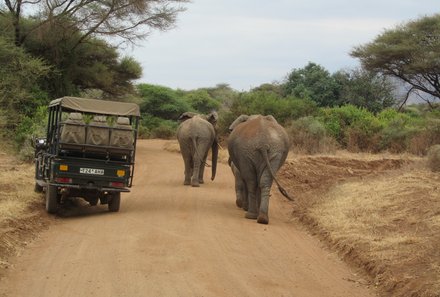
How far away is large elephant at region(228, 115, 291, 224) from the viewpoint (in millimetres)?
13219

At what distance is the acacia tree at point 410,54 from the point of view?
36.5 m

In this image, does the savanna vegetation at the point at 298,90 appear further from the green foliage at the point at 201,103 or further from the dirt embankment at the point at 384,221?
the green foliage at the point at 201,103

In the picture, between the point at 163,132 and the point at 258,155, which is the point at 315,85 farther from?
the point at 258,155

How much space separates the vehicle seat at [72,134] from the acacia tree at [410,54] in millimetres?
26887

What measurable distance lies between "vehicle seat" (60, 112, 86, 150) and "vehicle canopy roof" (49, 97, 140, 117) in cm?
94

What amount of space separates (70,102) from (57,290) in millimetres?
7323

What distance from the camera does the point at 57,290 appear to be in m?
7.40

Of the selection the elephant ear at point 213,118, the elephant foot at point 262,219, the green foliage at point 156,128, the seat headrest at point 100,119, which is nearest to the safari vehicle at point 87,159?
the seat headrest at point 100,119

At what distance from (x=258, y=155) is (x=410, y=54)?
1037 inches

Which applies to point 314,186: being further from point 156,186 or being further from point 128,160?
point 128,160

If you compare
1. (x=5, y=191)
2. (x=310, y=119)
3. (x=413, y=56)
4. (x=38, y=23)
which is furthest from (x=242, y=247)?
(x=413, y=56)

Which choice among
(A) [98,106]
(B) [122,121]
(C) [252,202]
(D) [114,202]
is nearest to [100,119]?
(A) [98,106]

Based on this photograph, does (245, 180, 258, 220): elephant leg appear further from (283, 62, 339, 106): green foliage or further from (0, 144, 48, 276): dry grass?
(283, 62, 339, 106): green foliage

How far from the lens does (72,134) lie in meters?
13.1
